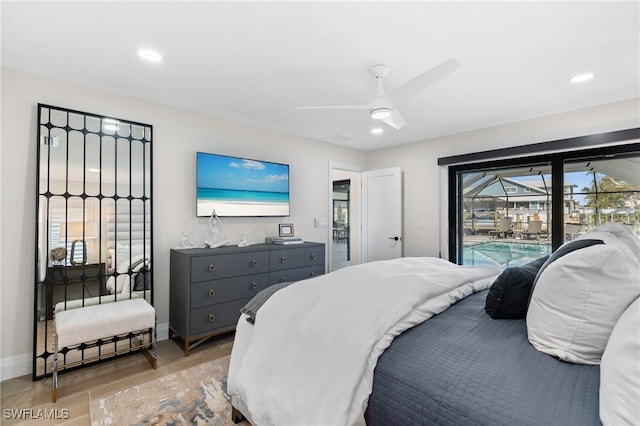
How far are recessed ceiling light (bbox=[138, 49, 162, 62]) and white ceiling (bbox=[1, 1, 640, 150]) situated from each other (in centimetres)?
6

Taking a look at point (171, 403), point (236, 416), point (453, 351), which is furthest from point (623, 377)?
point (171, 403)

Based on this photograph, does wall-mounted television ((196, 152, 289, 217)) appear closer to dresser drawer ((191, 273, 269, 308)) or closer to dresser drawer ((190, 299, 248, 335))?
dresser drawer ((191, 273, 269, 308))

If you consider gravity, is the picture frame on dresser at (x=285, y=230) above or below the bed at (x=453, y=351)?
above

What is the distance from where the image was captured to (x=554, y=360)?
1064 millimetres

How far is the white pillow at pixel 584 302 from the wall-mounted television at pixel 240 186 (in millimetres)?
3035

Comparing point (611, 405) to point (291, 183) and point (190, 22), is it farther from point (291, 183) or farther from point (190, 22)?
point (291, 183)

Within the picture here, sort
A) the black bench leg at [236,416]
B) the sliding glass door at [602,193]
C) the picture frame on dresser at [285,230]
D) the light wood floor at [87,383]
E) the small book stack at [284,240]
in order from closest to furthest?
the black bench leg at [236,416], the light wood floor at [87,383], the sliding glass door at [602,193], the small book stack at [284,240], the picture frame on dresser at [285,230]

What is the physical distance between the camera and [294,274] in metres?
3.54

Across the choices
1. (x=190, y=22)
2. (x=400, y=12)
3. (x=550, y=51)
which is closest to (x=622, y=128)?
(x=550, y=51)

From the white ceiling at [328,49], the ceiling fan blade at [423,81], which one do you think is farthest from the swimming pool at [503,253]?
the ceiling fan blade at [423,81]

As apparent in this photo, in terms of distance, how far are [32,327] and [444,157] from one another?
459cm

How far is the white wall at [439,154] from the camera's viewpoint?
10.2 feet

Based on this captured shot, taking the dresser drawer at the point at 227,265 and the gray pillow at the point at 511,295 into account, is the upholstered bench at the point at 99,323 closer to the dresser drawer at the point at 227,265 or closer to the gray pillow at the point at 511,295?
the dresser drawer at the point at 227,265

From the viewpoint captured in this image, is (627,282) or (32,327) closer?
(627,282)
